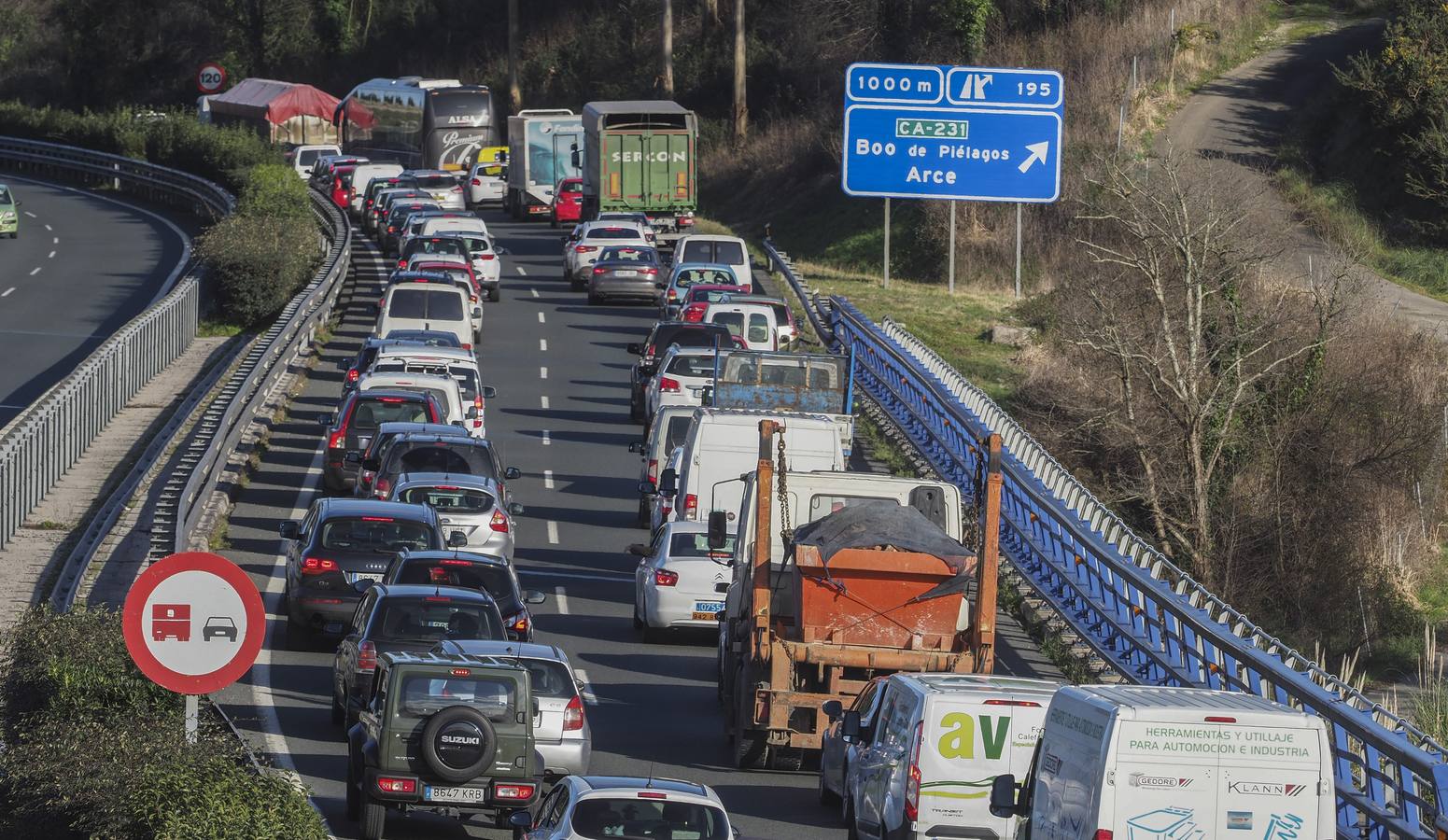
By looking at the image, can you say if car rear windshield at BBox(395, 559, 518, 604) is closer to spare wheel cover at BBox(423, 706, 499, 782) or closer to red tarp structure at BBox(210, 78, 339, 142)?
spare wheel cover at BBox(423, 706, 499, 782)

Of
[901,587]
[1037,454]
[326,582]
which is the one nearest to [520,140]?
[1037,454]

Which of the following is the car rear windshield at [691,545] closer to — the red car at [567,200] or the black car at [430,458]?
the black car at [430,458]

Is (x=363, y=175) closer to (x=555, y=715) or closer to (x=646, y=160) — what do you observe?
(x=646, y=160)

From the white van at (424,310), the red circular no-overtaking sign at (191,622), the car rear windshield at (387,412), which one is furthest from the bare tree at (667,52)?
the red circular no-overtaking sign at (191,622)

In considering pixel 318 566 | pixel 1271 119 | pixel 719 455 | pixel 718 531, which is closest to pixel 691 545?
pixel 719 455

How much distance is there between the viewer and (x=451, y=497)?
2458 cm

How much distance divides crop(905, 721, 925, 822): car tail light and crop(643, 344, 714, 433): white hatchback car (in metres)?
20.4

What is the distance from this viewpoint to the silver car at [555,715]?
15797 millimetres

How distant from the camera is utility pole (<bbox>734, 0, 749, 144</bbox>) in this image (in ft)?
276

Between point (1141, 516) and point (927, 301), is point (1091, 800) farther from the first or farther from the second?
point (927, 301)

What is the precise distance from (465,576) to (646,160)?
41.7m

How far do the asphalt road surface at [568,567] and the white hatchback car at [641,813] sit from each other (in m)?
2.62

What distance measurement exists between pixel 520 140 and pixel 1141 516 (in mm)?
35587

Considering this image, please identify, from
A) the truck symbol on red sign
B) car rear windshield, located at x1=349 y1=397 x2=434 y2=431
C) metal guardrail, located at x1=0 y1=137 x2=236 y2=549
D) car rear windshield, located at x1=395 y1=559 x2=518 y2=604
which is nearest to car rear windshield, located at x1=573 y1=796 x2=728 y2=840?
the truck symbol on red sign
